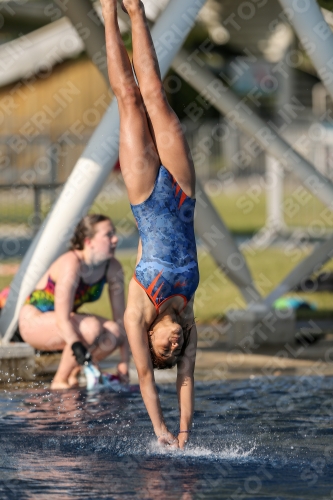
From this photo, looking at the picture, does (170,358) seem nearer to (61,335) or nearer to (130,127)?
(130,127)

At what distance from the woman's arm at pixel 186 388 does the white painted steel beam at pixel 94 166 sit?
2084mm

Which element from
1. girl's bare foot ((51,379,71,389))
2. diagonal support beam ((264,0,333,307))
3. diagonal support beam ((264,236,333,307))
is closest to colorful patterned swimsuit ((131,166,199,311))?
girl's bare foot ((51,379,71,389))

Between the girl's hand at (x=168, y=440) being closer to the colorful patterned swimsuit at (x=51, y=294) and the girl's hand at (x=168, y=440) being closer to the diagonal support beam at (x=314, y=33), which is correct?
the colorful patterned swimsuit at (x=51, y=294)

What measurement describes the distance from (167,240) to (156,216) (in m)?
0.16

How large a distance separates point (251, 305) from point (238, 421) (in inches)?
141

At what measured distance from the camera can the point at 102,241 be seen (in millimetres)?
7824

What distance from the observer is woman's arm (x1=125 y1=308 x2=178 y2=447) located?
5.50m

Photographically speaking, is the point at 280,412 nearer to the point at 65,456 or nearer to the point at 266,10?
the point at 65,456

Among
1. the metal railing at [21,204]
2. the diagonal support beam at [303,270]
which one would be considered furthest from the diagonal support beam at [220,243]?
the metal railing at [21,204]

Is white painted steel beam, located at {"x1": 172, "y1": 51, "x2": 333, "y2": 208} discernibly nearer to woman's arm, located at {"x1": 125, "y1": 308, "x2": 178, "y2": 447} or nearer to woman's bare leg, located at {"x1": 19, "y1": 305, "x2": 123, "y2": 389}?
woman's bare leg, located at {"x1": 19, "y1": 305, "x2": 123, "y2": 389}

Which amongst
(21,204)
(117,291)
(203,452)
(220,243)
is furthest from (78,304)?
(21,204)

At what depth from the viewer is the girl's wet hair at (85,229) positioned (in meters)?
7.82

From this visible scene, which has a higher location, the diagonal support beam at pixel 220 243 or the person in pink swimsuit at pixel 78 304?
the diagonal support beam at pixel 220 243

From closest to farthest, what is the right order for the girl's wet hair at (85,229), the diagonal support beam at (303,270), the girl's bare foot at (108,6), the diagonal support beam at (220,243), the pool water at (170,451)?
the pool water at (170,451) < the girl's bare foot at (108,6) < the girl's wet hair at (85,229) < the diagonal support beam at (220,243) < the diagonal support beam at (303,270)
